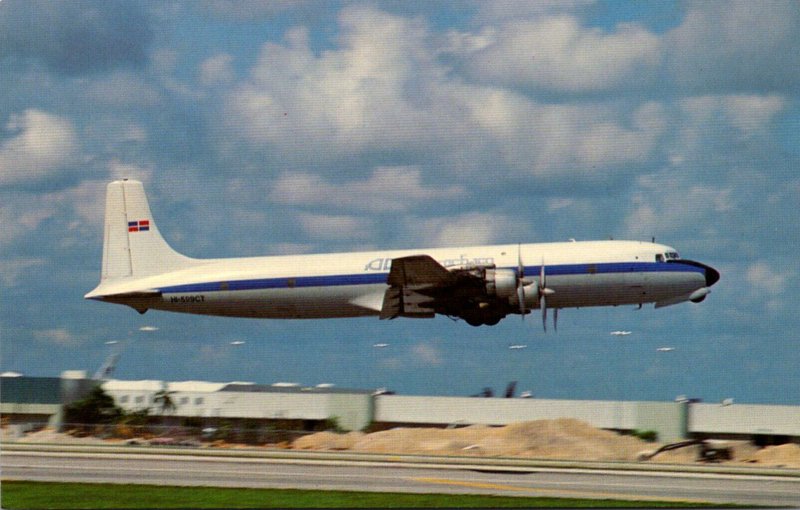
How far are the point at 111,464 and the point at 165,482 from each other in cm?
768

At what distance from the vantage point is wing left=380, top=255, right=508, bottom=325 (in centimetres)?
4956

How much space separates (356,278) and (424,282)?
3866mm

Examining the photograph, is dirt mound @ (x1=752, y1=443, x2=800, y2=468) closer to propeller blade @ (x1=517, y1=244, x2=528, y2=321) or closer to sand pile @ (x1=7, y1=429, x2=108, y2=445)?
propeller blade @ (x1=517, y1=244, x2=528, y2=321)

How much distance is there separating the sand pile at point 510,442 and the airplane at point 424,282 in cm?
1240

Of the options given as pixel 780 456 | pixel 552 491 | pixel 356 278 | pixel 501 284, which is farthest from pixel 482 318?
pixel 780 456

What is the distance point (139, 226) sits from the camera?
59.2 metres

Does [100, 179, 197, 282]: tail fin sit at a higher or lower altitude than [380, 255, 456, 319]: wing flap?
higher

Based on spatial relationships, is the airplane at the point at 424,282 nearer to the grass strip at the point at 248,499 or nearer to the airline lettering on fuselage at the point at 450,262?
the airline lettering on fuselage at the point at 450,262

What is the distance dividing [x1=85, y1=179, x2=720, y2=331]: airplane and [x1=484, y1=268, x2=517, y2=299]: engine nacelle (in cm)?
5

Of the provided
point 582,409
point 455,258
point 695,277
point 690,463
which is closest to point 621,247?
point 695,277

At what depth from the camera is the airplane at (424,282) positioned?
5000 centimetres

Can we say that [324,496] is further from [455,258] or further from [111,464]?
[455,258]

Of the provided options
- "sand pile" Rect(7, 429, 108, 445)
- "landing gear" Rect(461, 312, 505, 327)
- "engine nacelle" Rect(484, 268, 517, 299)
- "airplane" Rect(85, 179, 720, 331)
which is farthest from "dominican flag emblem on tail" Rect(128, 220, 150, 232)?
"engine nacelle" Rect(484, 268, 517, 299)

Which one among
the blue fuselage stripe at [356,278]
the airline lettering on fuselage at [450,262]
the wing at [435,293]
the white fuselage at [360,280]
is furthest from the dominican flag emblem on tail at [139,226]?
the wing at [435,293]
